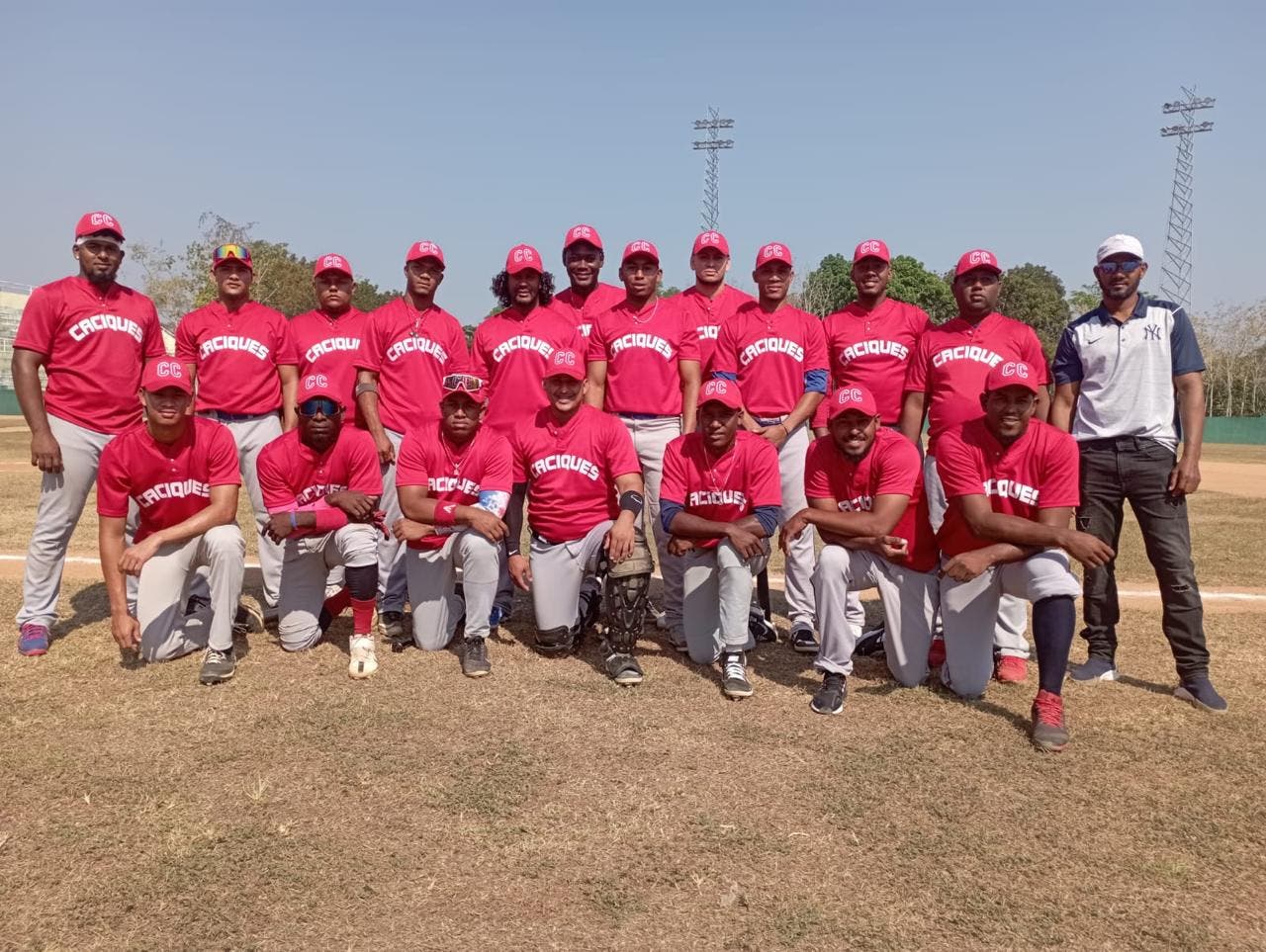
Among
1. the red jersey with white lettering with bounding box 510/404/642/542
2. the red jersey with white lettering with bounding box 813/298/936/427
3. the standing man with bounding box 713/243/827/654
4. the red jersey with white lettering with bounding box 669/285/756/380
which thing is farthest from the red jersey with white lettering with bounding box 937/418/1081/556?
the red jersey with white lettering with bounding box 669/285/756/380

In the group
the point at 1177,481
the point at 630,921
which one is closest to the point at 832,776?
the point at 630,921

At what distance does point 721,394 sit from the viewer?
5.12m

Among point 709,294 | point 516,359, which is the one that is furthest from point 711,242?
point 516,359

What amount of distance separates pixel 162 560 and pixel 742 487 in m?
3.56

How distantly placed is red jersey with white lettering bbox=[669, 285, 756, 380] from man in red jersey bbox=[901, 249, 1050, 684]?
1.54 metres

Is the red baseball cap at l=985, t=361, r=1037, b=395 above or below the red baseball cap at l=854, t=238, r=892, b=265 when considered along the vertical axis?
below

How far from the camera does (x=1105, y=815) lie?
350 centimetres

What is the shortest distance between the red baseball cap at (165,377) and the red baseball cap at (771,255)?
3.90 m

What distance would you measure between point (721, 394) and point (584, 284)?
2189mm

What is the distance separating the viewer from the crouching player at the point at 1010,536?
14.5 feet

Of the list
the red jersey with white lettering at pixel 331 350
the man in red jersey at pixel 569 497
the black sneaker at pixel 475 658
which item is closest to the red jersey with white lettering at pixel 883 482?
the man in red jersey at pixel 569 497

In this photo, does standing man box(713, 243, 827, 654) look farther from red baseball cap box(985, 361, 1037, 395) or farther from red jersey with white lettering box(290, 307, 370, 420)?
red jersey with white lettering box(290, 307, 370, 420)

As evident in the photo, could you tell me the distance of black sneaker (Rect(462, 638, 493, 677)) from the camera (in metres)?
5.14

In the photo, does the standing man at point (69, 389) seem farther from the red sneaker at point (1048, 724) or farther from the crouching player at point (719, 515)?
the red sneaker at point (1048, 724)
